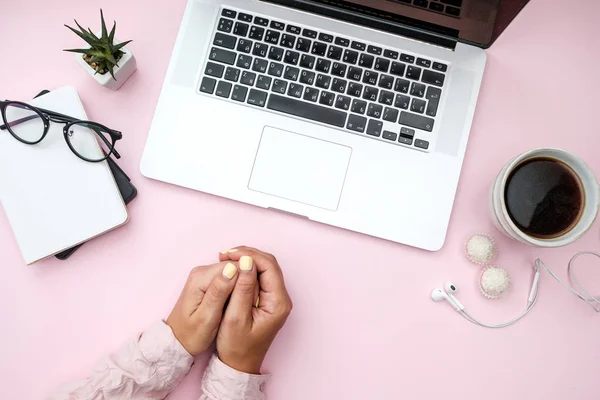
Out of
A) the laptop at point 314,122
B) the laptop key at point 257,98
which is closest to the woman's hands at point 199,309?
the laptop at point 314,122

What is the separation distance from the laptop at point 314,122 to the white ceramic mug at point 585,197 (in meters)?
0.08

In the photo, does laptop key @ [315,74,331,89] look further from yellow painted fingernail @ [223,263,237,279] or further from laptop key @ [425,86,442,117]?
yellow painted fingernail @ [223,263,237,279]

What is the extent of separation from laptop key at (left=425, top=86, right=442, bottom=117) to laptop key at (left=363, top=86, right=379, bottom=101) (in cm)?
8

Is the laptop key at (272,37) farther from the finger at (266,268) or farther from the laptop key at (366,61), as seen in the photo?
the finger at (266,268)

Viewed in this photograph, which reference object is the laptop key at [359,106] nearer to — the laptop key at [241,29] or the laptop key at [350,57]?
the laptop key at [350,57]

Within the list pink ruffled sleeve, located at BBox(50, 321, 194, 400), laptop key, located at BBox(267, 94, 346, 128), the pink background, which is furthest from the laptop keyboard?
pink ruffled sleeve, located at BBox(50, 321, 194, 400)

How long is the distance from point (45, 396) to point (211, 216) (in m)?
0.37

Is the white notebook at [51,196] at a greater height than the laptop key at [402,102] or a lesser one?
lesser

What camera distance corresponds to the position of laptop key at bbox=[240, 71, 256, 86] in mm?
708

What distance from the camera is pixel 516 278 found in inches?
29.2

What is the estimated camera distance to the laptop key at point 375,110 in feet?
2.33

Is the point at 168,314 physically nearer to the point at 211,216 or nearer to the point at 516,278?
the point at 211,216

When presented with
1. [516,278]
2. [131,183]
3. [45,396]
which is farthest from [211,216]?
[516,278]

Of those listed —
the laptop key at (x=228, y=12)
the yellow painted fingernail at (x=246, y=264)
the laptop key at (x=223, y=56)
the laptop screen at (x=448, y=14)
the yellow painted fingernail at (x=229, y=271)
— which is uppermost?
the laptop screen at (x=448, y=14)
